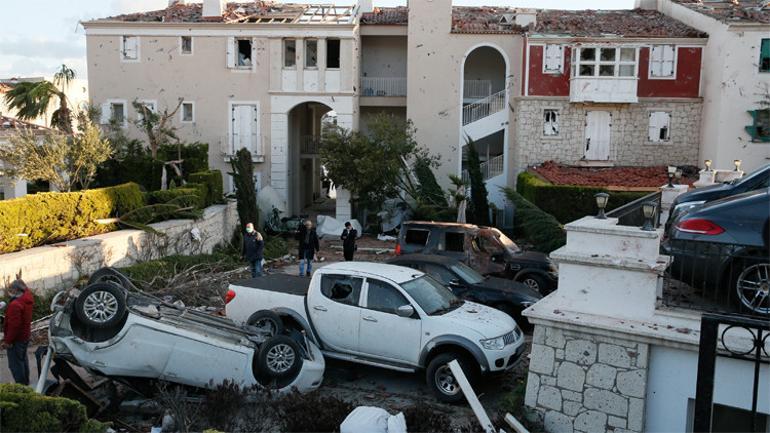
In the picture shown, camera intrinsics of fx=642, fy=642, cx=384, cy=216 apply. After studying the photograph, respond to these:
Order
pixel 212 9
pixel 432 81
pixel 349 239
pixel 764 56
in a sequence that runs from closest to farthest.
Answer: pixel 349 239
pixel 764 56
pixel 432 81
pixel 212 9

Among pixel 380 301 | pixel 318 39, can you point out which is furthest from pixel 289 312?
pixel 318 39

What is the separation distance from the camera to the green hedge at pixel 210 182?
23.0m

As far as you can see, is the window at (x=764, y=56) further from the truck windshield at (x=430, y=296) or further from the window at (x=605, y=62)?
the truck windshield at (x=430, y=296)

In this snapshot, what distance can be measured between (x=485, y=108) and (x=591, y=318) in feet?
81.3

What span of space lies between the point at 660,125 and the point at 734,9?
6259mm

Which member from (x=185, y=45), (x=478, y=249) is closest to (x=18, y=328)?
(x=478, y=249)

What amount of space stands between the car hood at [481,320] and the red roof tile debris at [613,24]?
2197cm

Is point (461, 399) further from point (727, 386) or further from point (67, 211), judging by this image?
point (67, 211)

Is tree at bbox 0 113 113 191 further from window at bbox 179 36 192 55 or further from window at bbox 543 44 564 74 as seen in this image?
window at bbox 543 44 564 74

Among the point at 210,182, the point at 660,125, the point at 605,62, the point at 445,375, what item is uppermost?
the point at 605,62

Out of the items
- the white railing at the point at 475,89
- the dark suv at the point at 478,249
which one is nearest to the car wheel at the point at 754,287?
the dark suv at the point at 478,249

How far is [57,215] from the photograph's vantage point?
1468 cm

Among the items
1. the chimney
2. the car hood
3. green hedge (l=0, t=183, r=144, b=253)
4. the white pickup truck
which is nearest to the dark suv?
the white pickup truck

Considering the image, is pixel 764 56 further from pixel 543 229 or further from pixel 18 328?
pixel 18 328
